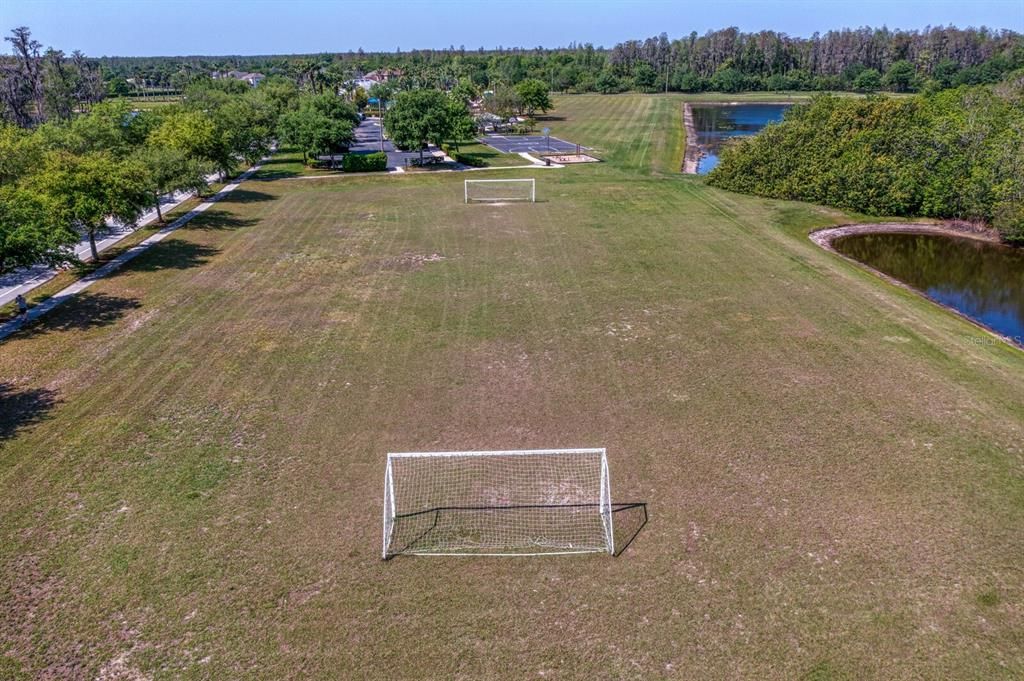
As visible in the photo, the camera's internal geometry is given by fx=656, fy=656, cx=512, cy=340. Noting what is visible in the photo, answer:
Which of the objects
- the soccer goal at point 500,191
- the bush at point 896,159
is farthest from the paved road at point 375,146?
the bush at point 896,159

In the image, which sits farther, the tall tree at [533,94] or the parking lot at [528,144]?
the tall tree at [533,94]

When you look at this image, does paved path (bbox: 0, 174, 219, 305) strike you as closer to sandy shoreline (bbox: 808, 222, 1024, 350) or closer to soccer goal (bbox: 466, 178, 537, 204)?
soccer goal (bbox: 466, 178, 537, 204)

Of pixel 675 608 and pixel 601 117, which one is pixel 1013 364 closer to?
pixel 675 608

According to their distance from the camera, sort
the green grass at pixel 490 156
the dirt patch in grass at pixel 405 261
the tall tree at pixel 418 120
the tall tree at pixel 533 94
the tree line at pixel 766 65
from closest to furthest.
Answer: the dirt patch in grass at pixel 405 261 → the tall tree at pixel 418 120 → the green grass at pixel 490 156 → the tall tree at pixel 533 94 → the tree line at pixel 766 65

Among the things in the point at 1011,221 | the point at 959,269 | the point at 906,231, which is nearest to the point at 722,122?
the point at 906,231

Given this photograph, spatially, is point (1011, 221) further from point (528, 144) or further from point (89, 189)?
point (528, 144)

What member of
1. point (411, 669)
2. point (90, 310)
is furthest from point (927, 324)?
point (90, 310)

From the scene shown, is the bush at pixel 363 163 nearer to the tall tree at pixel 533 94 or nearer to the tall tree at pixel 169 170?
the tall tree at pixel 169 170
